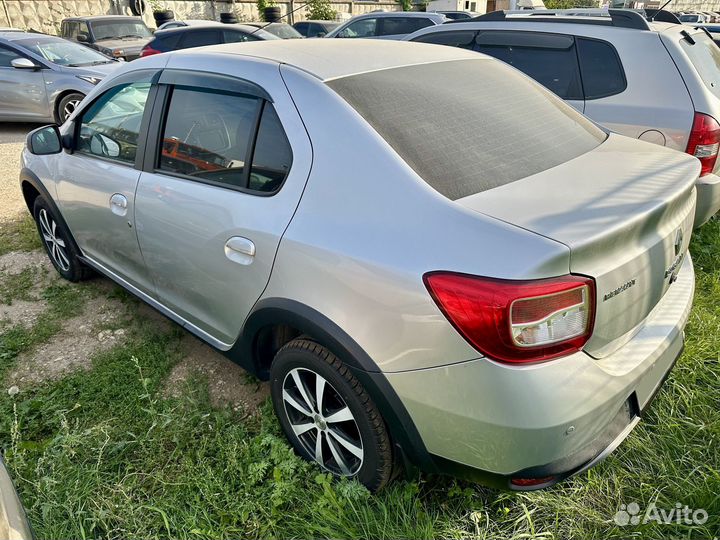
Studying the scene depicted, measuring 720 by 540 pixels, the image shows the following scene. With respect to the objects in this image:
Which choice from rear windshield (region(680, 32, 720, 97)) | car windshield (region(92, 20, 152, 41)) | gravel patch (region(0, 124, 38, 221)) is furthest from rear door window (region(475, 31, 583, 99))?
car windshield (region(92, 20, 152, 41))

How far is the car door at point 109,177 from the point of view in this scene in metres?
2.81

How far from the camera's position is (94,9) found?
22.2 m

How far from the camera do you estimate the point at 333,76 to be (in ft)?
6.91

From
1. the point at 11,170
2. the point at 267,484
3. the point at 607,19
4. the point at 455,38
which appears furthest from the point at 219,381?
the point at 11,170

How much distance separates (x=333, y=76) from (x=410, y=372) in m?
1.20

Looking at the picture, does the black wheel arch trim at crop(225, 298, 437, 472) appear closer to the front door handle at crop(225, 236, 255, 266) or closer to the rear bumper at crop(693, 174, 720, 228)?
the front door handle at crop(225, 236, 255, 266)

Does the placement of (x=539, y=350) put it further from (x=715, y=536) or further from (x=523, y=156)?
(x=715, y=536)

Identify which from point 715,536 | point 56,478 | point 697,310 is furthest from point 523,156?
point 56,478

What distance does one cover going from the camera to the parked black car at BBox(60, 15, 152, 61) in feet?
43.0

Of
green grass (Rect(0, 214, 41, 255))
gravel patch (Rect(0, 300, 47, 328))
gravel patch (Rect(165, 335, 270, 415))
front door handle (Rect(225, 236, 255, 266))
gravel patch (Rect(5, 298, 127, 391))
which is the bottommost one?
green grass (Rect(0, 214, 41, 255))

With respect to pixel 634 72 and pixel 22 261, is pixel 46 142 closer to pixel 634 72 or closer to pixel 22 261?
pixel 22 261

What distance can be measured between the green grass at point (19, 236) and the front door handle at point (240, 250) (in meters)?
3.32

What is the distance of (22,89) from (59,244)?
6.35m

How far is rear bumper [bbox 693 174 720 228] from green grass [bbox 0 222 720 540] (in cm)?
85
